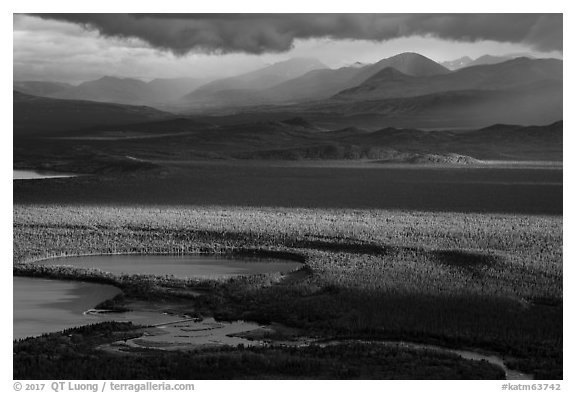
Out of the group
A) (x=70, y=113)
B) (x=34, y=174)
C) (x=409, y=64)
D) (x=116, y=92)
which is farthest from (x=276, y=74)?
(x=70, y=113)

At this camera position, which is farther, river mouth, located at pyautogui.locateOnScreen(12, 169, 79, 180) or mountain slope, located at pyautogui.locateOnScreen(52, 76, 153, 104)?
mountain slope, located at pyautogui.locateOnScreen(52, 76, 153, 104)

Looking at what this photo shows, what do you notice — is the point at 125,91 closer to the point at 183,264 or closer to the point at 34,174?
the point at 34,174

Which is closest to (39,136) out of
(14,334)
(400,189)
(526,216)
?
(400,189)

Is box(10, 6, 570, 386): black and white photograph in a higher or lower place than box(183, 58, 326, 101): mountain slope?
lower

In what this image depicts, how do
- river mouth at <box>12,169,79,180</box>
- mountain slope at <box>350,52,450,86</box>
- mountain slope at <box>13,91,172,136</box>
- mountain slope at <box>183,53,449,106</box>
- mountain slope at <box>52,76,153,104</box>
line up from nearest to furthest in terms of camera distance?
1. mountain slope at <box>350,52,450,86</box>
2. river mouth at <box>12,169,79,180</box>
3. mountain slope at <box>52,76,153,104</box>
4. mountain slope at <box>183,53,449,106</box>
5. mountain slope at <box>13,91,172,136</box>

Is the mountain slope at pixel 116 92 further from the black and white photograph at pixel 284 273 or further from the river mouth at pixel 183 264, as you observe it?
the river mouth at pixel 183 264

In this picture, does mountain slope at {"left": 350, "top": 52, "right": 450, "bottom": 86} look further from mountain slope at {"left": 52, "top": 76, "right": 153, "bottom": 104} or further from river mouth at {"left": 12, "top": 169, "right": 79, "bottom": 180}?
mountain slope at {"left": 52, "top": 76, "right": 153, "bottom": 104}

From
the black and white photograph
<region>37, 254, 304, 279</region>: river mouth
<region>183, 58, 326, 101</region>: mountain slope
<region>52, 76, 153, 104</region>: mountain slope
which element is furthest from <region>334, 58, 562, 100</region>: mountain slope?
<region>37, 254, 304, 279</region>: river mouth
